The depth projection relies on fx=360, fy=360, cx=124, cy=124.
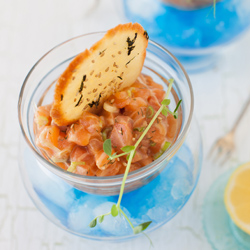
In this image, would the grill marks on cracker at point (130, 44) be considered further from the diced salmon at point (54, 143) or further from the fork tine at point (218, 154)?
the fork tine at point (218, 154)

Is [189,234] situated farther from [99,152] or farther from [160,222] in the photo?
[99,152]

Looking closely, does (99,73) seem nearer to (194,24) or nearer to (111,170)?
(111,170)

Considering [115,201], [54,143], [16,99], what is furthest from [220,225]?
[16,99]

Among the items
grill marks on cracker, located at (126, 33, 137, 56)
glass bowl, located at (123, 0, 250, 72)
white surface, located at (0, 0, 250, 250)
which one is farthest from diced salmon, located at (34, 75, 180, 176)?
glass bowl, located at (123, 0, 250, 72)

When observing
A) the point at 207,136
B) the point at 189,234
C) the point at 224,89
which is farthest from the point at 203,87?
the point at 189,234

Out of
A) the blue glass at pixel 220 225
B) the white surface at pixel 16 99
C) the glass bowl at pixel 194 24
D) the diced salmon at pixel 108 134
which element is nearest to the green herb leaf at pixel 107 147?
the diced salmon at pixel 108 134

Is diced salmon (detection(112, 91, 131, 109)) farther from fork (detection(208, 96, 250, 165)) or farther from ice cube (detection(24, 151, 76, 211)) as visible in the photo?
fork (detection(208, 96, 250, 165))
